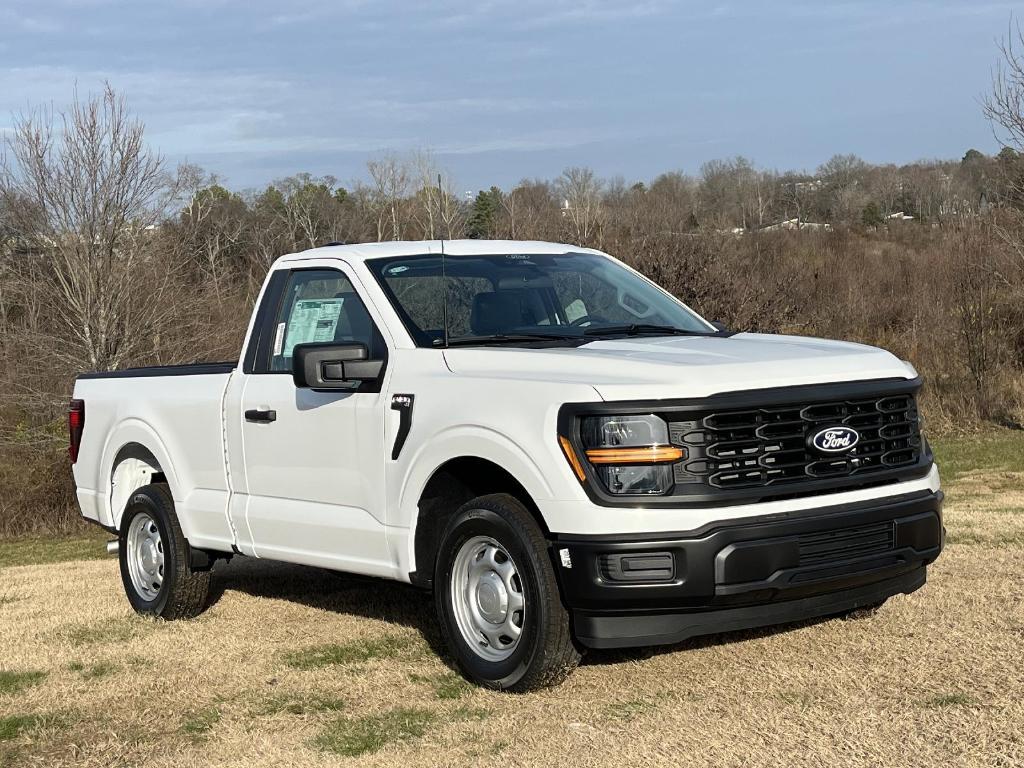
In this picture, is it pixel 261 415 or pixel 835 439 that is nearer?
pixel 835 439

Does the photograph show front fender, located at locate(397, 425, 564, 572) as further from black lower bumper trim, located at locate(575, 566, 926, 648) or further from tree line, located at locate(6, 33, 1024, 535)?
tree line, located at locate(6, 33, 1024, 535)

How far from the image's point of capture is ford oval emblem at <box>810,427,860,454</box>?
5.46 m

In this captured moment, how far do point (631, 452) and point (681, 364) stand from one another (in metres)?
0.46

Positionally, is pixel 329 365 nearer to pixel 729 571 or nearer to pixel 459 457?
pixel 459 457

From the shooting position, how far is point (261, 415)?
6957 millimetres

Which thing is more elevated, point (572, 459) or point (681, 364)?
point (681, 364)

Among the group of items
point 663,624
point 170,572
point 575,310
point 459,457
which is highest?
point 575,310

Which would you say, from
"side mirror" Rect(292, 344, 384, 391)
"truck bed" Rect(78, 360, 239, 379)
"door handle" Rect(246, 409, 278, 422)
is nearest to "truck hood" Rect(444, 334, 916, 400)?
"side mirror" Rect(292, 344, 384, 391)

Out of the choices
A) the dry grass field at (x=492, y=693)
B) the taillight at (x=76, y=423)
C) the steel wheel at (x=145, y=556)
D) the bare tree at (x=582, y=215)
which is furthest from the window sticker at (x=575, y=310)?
the bare tree at (x=582, y=215)

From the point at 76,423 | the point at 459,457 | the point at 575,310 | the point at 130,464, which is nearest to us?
Answer: the point at 459,457

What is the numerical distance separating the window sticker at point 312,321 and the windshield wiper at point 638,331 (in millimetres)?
1330

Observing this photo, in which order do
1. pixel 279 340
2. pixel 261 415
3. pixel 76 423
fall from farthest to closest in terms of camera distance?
1. pixel 76 423
2. pixel 279 340
3. pixel 261 415

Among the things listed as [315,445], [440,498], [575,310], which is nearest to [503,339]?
[575,310]

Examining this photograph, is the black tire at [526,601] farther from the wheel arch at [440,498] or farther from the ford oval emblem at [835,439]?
the ford oval emblem at [835,439]
